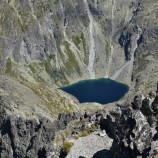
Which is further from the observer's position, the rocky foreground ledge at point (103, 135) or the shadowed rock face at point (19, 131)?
the shadowed rock face at point (19, 131)

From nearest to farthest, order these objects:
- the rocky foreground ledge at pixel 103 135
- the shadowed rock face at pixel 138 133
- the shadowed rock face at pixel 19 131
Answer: the shadowed rock face at pixel 138 133 < the rocky foreground ledge at pixel 103 135 < the shadowed rock face at pixel 19 131

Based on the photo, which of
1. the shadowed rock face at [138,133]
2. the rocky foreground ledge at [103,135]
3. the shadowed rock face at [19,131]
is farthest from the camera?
the shadowed rock face at [19,131]

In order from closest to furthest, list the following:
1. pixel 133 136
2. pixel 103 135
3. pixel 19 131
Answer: pixel 133 136
pixel 103 135
pixel 19 131

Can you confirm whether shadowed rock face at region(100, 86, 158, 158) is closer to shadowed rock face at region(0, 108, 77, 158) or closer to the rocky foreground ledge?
the rocky foreground ledge

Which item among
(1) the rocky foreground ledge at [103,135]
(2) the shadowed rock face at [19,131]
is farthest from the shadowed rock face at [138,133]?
(2) the shadowed rock face at [19,131]

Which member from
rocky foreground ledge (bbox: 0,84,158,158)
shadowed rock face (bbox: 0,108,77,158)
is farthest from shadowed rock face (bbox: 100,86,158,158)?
shadowed rock face (bbox: 0,108,77,158)

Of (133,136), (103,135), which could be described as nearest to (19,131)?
(103,135)

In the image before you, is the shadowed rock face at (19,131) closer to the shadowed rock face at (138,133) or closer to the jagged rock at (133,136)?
the shadowed rock face at (138,133)

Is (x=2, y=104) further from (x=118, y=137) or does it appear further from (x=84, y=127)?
(x=118, y=137)

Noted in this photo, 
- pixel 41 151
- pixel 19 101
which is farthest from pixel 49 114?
pixel 41 151

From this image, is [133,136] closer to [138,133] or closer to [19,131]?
[138,133]
